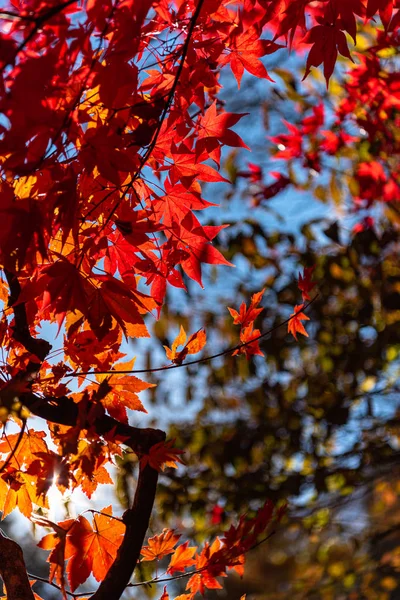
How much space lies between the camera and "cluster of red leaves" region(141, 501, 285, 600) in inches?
36.6

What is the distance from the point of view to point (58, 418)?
81 cm

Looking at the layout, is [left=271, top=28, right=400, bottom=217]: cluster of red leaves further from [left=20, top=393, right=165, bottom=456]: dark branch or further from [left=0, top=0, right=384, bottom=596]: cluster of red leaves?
[left=20, top=393, right=165, bottom=456]: dark branch

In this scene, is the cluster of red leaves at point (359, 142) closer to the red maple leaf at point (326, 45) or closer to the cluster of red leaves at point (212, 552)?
the red maple leaf at point (326, 45)

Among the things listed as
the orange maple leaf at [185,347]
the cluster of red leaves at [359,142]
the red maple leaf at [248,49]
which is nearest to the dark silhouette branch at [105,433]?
the orange maple leaf at [185,347]

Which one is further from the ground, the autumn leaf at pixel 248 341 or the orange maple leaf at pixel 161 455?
the autumn leaf at pixel 248 341

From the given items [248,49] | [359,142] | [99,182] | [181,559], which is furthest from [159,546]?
[359,142]

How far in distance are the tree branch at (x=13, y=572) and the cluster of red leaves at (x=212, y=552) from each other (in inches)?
6.8

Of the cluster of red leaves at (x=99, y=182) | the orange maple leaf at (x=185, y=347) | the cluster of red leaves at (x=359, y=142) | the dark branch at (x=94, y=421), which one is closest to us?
the cluster of red leaves at (x=99, y=182)

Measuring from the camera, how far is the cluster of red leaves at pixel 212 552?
0.93 meters

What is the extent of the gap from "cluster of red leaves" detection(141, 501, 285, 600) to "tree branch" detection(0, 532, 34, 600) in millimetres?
172

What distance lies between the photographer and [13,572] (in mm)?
829

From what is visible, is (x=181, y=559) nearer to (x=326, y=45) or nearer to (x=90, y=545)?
(x=90, y=545)

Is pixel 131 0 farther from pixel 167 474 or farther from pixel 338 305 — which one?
pixel 338 305

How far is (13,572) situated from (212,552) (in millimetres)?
310
